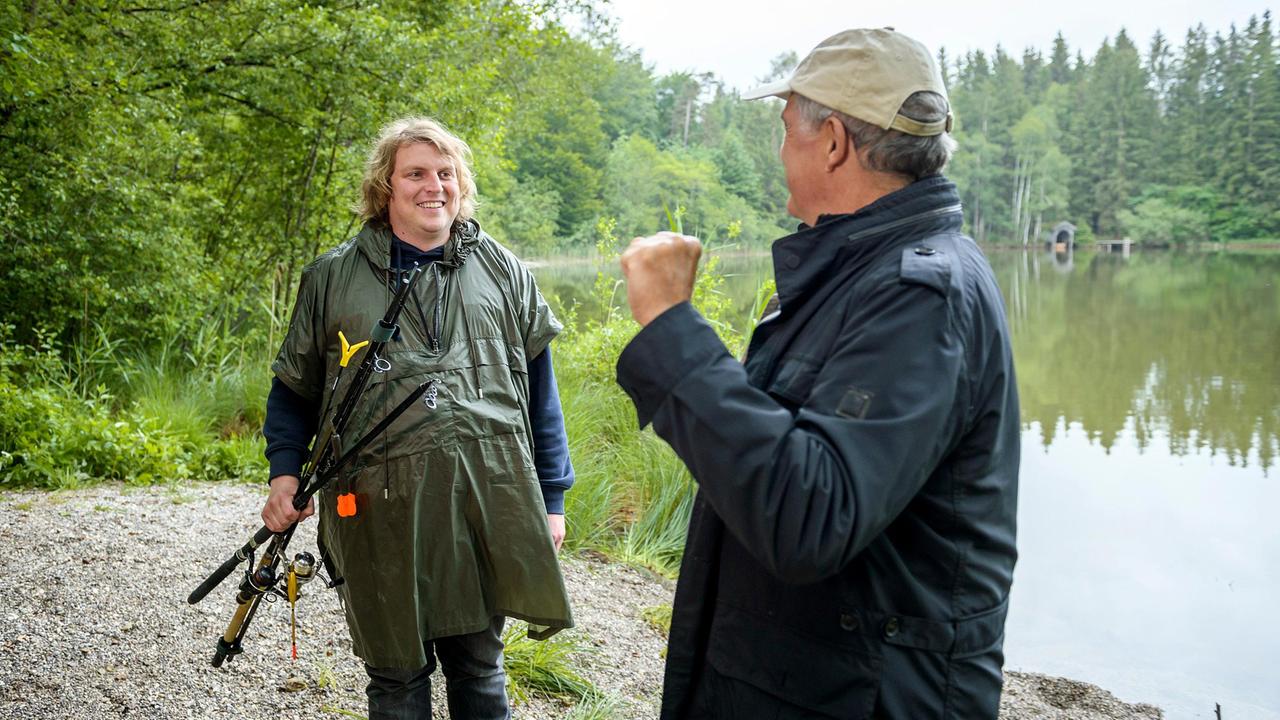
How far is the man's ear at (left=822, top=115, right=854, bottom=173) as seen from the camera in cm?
137

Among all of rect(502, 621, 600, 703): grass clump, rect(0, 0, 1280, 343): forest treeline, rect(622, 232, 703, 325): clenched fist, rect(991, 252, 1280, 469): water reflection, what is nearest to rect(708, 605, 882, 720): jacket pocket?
rect(622, 232, 703, 325): clenched fist

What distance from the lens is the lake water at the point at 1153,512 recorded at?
639cm

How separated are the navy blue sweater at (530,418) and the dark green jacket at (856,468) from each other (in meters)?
1.28

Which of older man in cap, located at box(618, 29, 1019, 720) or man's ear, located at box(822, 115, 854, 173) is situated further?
man's ear, located at box(822, 115, 854, 173)

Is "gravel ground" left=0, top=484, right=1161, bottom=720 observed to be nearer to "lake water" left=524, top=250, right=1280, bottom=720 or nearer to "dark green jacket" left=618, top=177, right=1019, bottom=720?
"lake water" left=524, top=250, right=1280, bottom=720

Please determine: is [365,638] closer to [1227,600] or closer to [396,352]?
[396,352]

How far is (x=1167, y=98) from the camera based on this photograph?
6288 cm

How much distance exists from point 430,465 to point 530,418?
0.42 metres

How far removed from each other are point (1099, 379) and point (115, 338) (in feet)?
43.9

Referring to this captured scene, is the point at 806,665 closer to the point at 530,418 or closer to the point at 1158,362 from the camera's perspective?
the point at 530,418

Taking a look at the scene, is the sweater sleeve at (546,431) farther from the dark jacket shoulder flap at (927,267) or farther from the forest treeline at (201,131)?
the dark jacket shoulder flap at (927,267)

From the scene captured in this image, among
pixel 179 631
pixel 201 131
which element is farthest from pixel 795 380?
pixel 201 131

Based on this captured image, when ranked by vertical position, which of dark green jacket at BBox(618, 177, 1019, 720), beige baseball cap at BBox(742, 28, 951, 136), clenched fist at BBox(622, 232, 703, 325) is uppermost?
beige baseball cap at BBox(742, 28, 951, 136)

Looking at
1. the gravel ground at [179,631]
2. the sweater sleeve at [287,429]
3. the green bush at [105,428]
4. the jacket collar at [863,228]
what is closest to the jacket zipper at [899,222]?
the jacket collar at [863,228]
